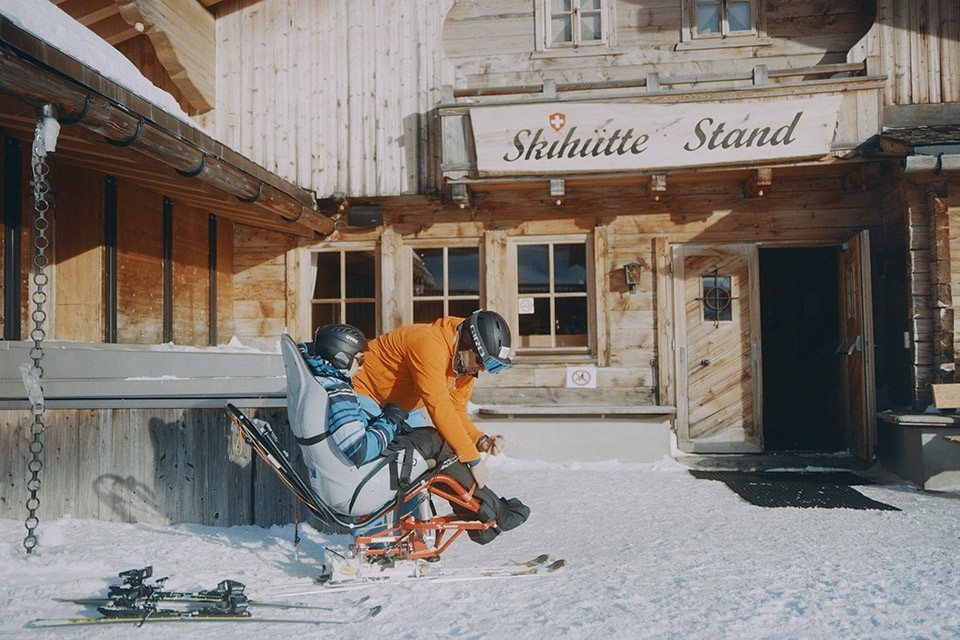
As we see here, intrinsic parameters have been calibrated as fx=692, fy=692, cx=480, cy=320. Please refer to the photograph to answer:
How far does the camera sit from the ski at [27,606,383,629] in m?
3.16

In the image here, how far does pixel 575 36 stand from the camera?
8.62 m

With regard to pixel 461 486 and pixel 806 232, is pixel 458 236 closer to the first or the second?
pixel 806 232

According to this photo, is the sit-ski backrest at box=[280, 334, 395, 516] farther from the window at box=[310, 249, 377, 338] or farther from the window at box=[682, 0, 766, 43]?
the window at box=[682, 0, 766, 43]

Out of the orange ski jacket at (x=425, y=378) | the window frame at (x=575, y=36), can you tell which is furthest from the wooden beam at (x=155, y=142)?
the window frame at (x=575, y=36)

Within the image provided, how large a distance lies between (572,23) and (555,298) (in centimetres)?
344

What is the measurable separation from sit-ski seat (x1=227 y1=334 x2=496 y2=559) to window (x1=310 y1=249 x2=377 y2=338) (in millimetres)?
5043

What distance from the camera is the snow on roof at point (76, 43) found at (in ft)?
13.8

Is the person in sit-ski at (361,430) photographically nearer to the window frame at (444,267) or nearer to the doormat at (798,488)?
the doormat at (798,488)

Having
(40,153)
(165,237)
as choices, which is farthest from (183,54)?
(40,153)

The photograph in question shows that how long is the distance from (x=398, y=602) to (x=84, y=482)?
2952 millimetres

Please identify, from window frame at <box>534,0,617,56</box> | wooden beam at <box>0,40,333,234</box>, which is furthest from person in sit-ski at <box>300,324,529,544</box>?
window frame at <box>534,0,617,56</box>

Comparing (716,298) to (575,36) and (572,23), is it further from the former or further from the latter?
(572,23)

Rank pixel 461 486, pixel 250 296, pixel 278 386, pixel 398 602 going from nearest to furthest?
pixel 398 602 < pixel 461 486 < pixel 278 386 < pixel 250 296

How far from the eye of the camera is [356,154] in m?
8.48
